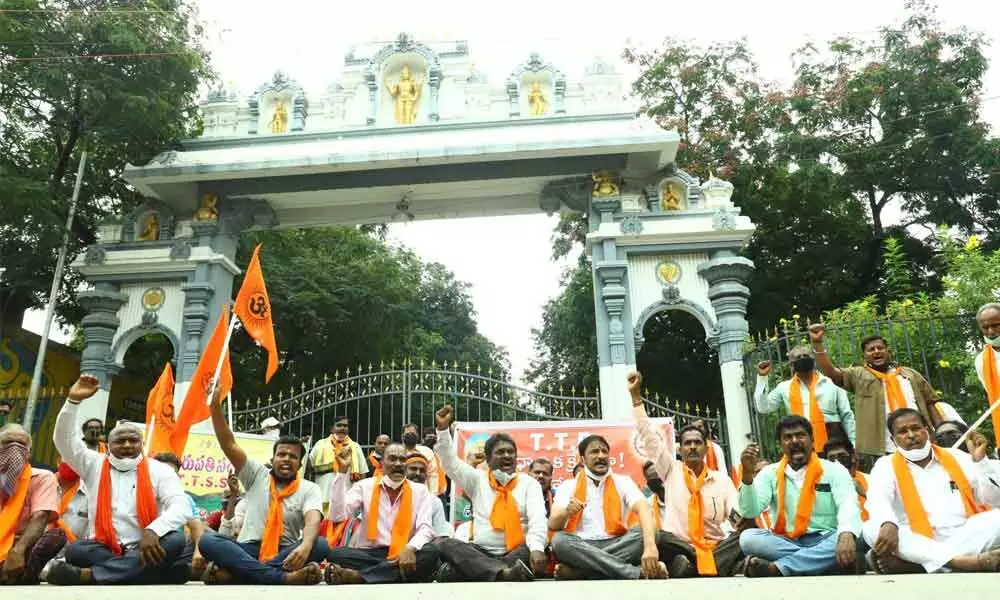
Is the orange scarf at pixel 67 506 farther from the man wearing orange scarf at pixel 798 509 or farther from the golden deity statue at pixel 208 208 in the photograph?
the golden deity statue at pixel 208 208

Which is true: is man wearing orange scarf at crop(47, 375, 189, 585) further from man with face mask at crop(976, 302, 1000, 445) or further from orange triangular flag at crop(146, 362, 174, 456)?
man with face mask at crop(976, 302, 1000, 445)

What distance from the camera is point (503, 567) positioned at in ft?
14.6

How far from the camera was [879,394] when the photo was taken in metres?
5.78

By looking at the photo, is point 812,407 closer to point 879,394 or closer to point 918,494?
point 879,394

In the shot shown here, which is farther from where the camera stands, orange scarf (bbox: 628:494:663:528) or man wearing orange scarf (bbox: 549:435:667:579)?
orange scarf (bbox: 628:494:663:528)

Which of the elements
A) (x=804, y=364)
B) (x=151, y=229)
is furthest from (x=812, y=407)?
(x=151, y=229)

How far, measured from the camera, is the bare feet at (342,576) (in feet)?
14.6

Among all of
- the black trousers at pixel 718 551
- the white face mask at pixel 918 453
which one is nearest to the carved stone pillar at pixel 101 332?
the black trousers at pixel 718 551

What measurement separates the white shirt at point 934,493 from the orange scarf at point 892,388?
1.51 metres

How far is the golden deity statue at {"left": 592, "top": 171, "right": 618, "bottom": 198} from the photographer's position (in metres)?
11.6

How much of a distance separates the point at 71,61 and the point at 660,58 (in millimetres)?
11914

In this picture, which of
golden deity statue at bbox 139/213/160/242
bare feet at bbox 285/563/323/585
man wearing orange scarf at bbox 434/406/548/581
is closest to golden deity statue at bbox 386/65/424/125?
golden deity statue at bbox 139/213/160/242

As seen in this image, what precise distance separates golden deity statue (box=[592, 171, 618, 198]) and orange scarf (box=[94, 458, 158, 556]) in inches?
332

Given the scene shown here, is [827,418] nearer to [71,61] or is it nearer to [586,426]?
[586,426]
